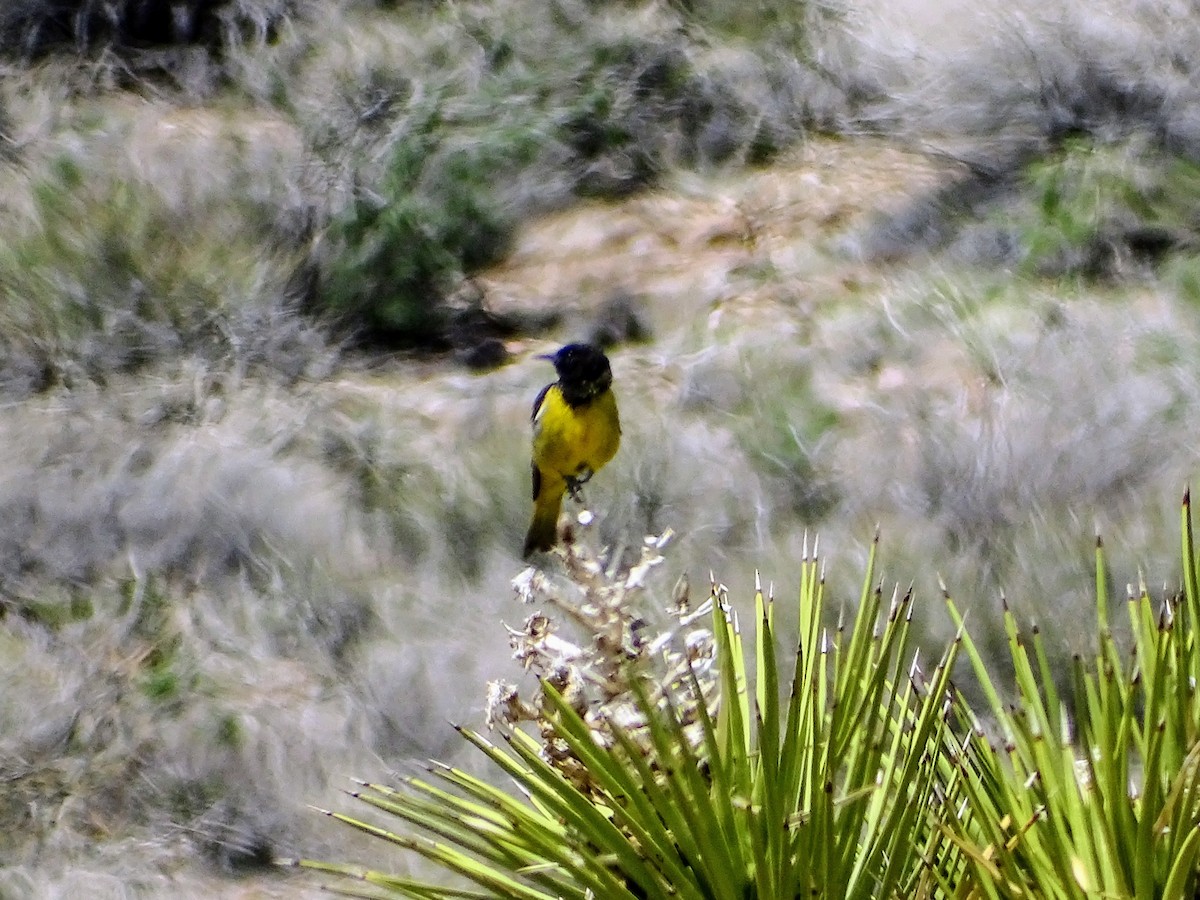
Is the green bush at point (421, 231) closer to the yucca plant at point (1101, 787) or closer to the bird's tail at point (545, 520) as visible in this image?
the bird's tail at point (545, 520)

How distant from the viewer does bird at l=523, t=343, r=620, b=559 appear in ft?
13.9

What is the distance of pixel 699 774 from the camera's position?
131 centimetres

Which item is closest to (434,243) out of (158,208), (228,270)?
(228,270)

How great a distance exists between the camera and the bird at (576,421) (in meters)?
4.23

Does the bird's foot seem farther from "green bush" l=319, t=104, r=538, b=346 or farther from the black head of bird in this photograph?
"green bush" l=319, t=104, r=538, b=346

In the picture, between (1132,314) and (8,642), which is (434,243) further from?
(1132,314)

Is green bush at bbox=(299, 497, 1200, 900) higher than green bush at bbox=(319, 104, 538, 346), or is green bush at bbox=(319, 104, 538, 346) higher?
green bush at bbox=(299, 497, 1200, 900)

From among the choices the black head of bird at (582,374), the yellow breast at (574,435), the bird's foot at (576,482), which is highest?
the black head of bird at (582,374)

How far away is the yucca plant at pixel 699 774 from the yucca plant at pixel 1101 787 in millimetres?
62

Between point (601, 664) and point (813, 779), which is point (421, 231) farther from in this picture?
point (813, 779)

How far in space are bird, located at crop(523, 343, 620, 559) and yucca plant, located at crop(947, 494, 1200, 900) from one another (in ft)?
9.14

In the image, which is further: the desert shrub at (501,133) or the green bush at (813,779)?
the desert shrub at (501,133)

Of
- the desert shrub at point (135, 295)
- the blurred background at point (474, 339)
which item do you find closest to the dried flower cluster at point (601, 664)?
the blurred background at point (474, 339)

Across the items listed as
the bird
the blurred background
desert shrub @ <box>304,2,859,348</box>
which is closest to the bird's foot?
the bird
